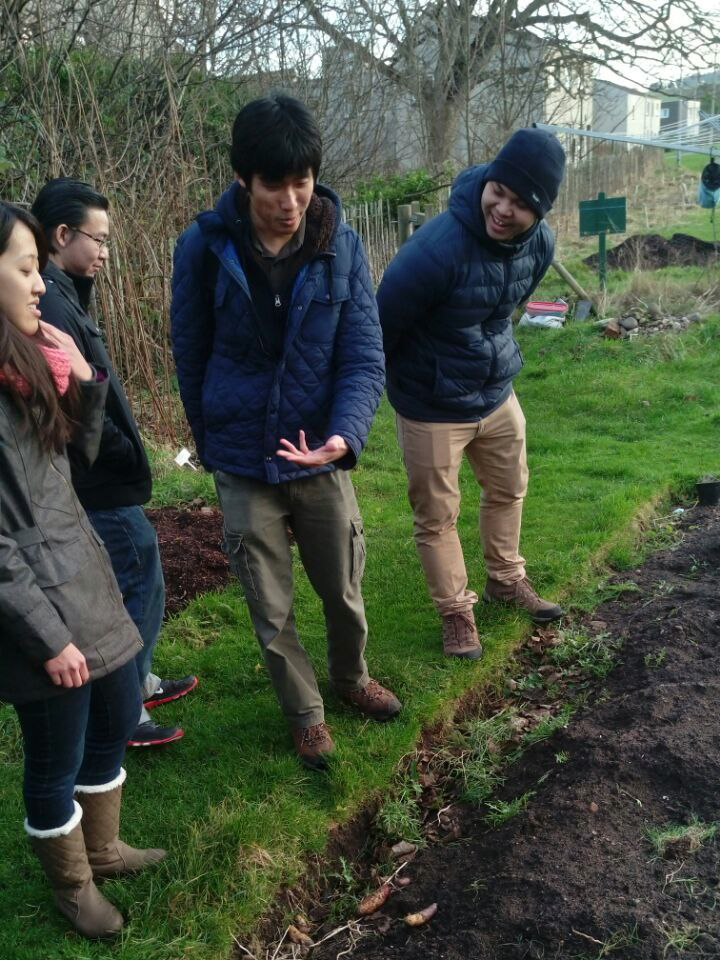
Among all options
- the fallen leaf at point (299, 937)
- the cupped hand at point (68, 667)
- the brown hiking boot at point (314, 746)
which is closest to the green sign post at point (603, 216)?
the brown hiking boot at point (314, 746)

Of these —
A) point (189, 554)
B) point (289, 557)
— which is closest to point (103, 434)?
point (289, 557)

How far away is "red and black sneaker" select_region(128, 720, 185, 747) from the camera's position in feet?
11.3

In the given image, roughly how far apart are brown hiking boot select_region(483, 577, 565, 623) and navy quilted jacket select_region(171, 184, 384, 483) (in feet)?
5.83

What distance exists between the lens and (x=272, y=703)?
375 centimetres

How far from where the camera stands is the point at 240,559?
3.05 meters

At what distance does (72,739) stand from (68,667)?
0.28 metres

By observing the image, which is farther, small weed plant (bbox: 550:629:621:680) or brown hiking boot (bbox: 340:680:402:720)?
small weed plant (bbox: 550:629:621:680)

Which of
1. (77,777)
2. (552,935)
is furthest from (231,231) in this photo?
(552,935)

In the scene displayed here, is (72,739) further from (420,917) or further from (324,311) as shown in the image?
(324,311)

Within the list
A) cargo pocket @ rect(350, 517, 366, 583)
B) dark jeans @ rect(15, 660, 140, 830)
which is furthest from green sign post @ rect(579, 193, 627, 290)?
dark jeans @ rect(15, 660, 140, 830)

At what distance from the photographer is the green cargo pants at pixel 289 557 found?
3.05m

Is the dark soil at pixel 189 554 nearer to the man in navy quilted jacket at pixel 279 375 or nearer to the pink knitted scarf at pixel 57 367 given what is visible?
the man in navy quilted jacket at pixel 279 375

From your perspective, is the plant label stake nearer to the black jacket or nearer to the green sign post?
the black jacket

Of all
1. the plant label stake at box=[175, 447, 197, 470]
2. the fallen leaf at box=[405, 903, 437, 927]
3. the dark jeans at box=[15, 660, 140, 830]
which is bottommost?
the fallen leaf at box=[405, 903, 437, 927]
